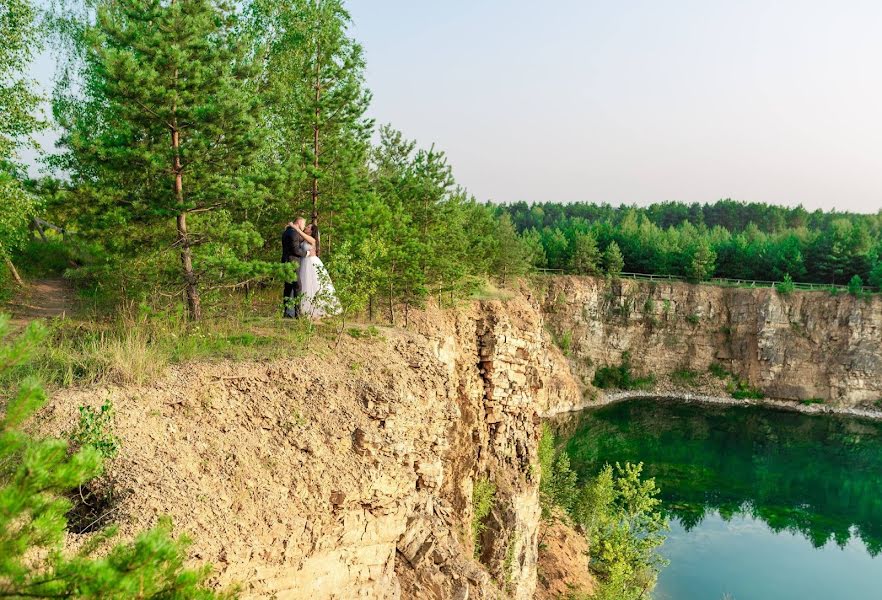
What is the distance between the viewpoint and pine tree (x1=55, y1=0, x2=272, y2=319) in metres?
10.3

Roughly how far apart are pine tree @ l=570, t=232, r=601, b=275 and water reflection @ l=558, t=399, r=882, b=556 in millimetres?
14073

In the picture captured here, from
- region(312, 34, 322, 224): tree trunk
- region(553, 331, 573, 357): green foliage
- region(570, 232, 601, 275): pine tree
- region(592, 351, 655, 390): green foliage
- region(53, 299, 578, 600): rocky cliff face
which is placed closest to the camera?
region(53, 299, 578, 600): rocky cliff face

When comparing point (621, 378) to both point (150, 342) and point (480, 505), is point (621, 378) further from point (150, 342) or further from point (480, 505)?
point (150, 342)

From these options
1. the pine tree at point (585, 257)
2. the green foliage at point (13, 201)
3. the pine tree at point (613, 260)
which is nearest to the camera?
the green foliage at point (13, 201)

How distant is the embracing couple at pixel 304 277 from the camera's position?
41.5 ft

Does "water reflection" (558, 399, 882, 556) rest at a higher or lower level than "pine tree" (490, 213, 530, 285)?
lower

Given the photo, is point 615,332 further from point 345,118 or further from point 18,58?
point 18,58

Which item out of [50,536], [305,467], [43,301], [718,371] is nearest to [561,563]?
[305,467]

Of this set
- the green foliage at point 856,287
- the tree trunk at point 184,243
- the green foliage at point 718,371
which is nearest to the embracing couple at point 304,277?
the tree trunk at point 184,243

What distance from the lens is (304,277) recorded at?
12938 mm

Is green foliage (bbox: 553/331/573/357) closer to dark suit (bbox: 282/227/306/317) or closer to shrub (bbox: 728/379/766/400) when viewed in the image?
shrub (bbox: 728/379/766/400)

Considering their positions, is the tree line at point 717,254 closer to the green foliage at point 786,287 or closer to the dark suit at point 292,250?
the green foliage at point 786,287

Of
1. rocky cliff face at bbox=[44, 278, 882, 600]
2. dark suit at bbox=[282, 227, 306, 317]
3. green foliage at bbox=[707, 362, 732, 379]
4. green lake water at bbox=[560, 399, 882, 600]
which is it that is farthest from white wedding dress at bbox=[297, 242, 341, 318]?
green foliage at bbox=[707, 362, 732, 379]

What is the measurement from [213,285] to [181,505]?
5911 mm
